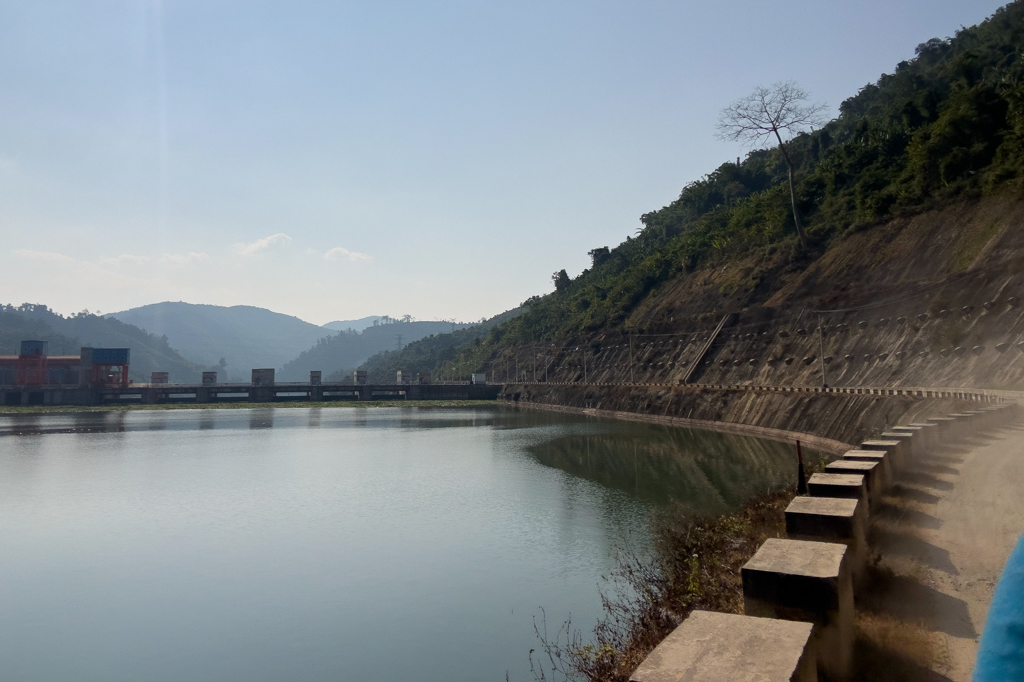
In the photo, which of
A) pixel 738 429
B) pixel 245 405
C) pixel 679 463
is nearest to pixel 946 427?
pixel 679 463

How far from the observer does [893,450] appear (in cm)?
1504

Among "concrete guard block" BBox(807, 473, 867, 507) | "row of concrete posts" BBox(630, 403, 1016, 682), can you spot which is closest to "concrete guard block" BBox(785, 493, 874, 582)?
"row of concrete posts" BBox(630, 403, 1016, 682)

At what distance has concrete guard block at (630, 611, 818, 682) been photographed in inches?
182

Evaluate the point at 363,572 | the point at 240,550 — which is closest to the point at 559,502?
the point at 363,572

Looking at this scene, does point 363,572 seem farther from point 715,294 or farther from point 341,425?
point 715,294

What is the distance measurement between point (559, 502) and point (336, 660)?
1407cm

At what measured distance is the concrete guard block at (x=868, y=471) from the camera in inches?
461

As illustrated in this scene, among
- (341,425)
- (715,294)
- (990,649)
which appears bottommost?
(341,425)

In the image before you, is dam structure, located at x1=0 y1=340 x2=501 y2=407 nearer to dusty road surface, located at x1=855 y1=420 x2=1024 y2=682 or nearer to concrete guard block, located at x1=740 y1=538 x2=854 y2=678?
dusty road surface, located at x1=855 y1=420 x2=1024 y2=682

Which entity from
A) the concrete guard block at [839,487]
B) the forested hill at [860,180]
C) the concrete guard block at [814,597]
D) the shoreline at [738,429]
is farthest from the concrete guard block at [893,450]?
the forested hill at [860,180]

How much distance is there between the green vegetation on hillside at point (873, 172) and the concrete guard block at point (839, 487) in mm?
47394

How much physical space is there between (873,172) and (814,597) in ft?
244

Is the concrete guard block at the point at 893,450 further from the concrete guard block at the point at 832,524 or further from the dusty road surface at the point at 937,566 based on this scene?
the concrete guard block at the point at 832,524

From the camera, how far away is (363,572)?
1786cm
